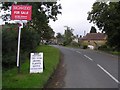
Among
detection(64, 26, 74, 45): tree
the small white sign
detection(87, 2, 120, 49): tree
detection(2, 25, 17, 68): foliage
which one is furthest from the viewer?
detection(64, 26, 74, 45): tree

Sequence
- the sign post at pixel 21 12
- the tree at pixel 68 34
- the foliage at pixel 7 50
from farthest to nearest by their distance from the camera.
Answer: the tree at pixel 68 34 < the foliage at pixel 7 50 < the sign post at pixel 21 12

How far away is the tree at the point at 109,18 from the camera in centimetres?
4684

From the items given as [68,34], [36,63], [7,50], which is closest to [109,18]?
[7,50]

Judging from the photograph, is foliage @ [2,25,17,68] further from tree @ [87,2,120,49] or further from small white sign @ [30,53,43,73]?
tree @ [87,2,120,49]

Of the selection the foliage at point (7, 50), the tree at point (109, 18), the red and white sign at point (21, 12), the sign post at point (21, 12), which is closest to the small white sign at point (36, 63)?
the sign post at point (21, 12)

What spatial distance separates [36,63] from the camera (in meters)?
15.8

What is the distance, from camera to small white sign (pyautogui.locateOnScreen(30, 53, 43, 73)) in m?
15.7

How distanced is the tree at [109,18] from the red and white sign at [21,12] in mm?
29680

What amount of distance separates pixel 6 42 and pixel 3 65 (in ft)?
4.73

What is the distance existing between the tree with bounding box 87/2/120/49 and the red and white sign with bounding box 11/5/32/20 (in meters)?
29.7

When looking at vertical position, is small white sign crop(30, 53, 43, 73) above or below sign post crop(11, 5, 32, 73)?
below

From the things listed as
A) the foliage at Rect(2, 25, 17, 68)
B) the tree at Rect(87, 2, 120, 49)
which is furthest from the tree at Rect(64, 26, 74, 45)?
the foliage at Rect(2, 25, 17, 68)

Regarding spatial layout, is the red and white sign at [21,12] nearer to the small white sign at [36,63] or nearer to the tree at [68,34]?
the small white sign at [36,63]

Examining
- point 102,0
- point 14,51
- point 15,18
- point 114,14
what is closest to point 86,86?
point 15,18
